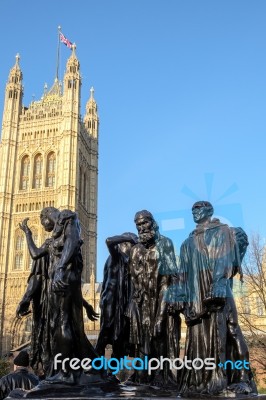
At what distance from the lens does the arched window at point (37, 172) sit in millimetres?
58513

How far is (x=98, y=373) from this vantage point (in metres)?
5.36

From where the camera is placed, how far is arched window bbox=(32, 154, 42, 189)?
58.5 m

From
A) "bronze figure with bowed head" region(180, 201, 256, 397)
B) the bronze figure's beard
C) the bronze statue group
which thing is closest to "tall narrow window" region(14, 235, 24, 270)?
the bronze statue group

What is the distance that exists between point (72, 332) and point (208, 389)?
1.64 meters

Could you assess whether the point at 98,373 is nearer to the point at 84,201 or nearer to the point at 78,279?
Result: the point at 78,279

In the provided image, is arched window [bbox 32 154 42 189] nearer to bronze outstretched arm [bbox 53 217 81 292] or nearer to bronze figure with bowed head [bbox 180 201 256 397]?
bronze outstretched arm [bbox 53 217 81 292]

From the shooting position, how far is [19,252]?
180ft

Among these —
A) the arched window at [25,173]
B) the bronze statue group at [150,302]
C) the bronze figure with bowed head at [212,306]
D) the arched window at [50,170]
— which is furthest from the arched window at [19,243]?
the bronze figure with bowed head at [212,306]

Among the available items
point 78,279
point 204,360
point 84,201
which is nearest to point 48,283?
point 78,279

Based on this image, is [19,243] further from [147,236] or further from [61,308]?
[61,308]

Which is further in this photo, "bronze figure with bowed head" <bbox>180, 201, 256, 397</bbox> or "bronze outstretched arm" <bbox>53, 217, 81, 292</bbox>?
"bronze outstretched arm" <bbox>53, 217, 81, 292</bbox>

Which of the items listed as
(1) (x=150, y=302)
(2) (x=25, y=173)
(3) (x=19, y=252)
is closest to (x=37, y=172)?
(2) (x=25, y=173)

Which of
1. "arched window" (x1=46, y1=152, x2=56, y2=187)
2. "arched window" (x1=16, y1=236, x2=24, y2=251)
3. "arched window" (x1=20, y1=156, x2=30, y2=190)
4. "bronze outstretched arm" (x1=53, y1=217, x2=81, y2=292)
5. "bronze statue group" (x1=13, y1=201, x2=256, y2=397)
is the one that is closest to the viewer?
"bronze statue group" (x1=13, y1=201, x2=256, y2=397)

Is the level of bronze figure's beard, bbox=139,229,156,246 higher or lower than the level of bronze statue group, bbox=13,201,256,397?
higher
